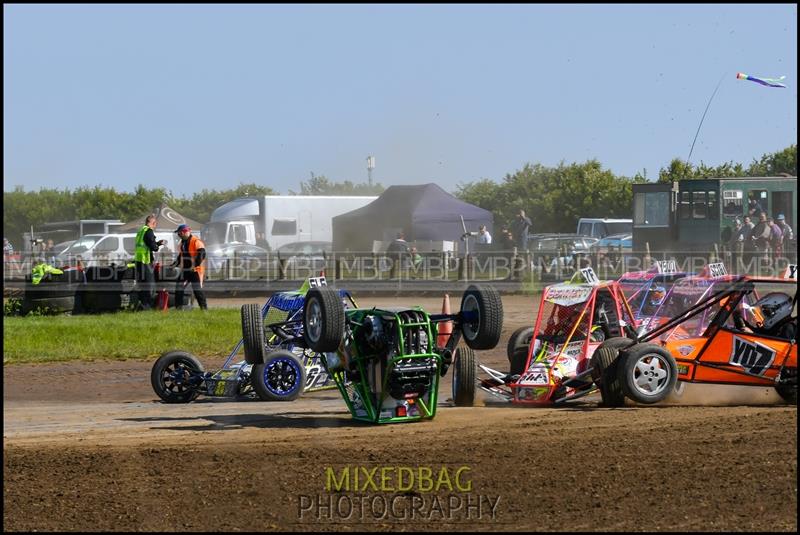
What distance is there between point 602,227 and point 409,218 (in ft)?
25.6

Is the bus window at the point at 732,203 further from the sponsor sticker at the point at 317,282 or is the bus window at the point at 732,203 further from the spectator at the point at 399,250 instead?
the sponsor sticker at the point at 317,282

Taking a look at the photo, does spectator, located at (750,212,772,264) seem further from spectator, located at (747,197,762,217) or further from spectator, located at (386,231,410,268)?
spectator, located at (386,231,410,268)

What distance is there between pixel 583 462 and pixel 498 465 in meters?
0.58

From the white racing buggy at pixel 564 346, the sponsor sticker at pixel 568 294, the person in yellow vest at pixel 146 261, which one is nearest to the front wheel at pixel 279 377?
the white racing buggy at pixel 564 346

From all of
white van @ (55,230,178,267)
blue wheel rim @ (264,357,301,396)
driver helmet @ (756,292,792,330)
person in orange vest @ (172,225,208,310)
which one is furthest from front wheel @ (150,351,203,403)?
white van @ (55,230,178,267)

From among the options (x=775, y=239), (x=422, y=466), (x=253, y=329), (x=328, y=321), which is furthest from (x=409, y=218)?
(x=422, y=466)

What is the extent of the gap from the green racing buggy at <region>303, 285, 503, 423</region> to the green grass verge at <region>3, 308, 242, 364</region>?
6.05 metres

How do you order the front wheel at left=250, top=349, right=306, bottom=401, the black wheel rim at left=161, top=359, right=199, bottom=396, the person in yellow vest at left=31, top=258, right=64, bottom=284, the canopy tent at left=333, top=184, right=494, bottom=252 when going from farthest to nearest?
the canopy tent at left=333, top=184, right=494, bottom=252
the person in yellow vest at left=31, top=258, right=64, bottom=284
the black wheel rim at left=161, top=359, right=199, bottom=396
the front wheel at left=250, top=349, right=306, bottom=401

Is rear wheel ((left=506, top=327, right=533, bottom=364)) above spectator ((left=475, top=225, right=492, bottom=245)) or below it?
below

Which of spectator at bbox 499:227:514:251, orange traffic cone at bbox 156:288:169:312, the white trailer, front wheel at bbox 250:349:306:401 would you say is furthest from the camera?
the white trailer

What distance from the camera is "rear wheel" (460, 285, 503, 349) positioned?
9.88 metres

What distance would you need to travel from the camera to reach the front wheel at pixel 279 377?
1136cm

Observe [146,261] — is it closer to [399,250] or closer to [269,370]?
[399,250]

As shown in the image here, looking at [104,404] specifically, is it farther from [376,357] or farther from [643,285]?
[643,285]
